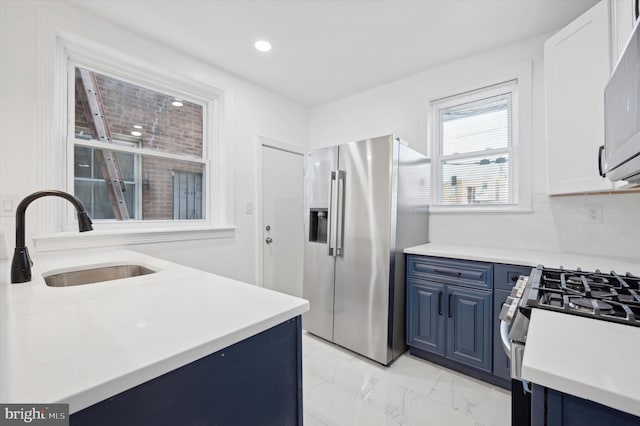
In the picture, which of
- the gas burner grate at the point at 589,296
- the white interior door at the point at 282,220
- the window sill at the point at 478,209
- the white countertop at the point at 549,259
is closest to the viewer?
the gas burner grate at the point at 589,296

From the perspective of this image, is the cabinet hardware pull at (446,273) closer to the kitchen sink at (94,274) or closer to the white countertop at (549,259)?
the white countertop at (549,259)

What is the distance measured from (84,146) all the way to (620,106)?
3.14 meters

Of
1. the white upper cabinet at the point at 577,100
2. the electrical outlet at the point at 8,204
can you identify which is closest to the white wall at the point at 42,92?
the electrical outlet at the point at 8,204

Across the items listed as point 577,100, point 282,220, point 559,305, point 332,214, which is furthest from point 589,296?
point 282,220

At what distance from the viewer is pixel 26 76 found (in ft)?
5.86

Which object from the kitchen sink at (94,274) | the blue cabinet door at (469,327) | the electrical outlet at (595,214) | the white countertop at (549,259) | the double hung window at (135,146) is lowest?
the blue cabinet door at (469,327)

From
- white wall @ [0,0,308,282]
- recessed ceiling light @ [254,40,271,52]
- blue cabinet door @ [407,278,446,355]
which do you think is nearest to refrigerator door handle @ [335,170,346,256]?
blue cabinet door @ [407,278,446,355]

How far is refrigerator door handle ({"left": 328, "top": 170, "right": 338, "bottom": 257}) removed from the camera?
8.22 ft

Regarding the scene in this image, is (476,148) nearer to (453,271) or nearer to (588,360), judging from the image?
(453,271)

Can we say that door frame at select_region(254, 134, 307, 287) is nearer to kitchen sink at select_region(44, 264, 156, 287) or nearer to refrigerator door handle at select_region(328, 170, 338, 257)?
refrigerator door handle at select_region(328, 170, 338, 257)

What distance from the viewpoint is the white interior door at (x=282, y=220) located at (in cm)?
322

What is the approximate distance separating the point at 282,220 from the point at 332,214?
3.49 feet

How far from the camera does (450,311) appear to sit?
2146 millimetres

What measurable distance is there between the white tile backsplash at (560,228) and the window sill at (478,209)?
0.03m
